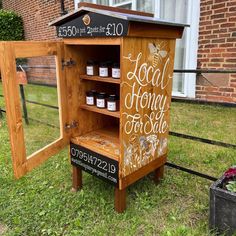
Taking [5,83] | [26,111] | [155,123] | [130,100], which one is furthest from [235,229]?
[26,111]

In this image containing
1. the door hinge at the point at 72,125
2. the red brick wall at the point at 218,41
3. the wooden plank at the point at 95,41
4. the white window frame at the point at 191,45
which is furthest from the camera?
the white window frame at the point at 191,45

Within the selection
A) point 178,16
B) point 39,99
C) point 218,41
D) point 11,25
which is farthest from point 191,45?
point 11,25

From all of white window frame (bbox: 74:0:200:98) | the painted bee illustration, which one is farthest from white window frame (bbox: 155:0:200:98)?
the painted bee illustration

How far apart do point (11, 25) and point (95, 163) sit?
309 inches

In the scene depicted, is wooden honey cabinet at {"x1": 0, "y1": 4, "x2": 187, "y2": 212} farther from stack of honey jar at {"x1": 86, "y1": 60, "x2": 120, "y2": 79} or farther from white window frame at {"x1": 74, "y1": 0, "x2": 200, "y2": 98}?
white window frame at {"x1": 74, "y1": 0, "x2": 200, "y2": 98}

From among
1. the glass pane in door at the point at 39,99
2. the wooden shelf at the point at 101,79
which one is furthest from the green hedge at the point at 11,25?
the wooden shelf at the point at 101,79

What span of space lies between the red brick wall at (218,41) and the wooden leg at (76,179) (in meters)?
2.42

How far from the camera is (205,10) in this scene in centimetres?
418

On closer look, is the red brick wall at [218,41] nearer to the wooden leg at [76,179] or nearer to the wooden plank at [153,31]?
the wooden plank at [153,31]

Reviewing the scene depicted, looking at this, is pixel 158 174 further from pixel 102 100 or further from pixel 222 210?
pixel 102 100

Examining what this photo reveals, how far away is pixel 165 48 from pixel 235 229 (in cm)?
133

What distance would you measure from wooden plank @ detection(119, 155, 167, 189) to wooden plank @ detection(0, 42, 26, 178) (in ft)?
2.35

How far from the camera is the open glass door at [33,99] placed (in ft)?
5.53

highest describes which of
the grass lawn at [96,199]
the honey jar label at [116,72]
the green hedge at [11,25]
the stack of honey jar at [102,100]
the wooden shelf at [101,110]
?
the green hedge at [11,25]
